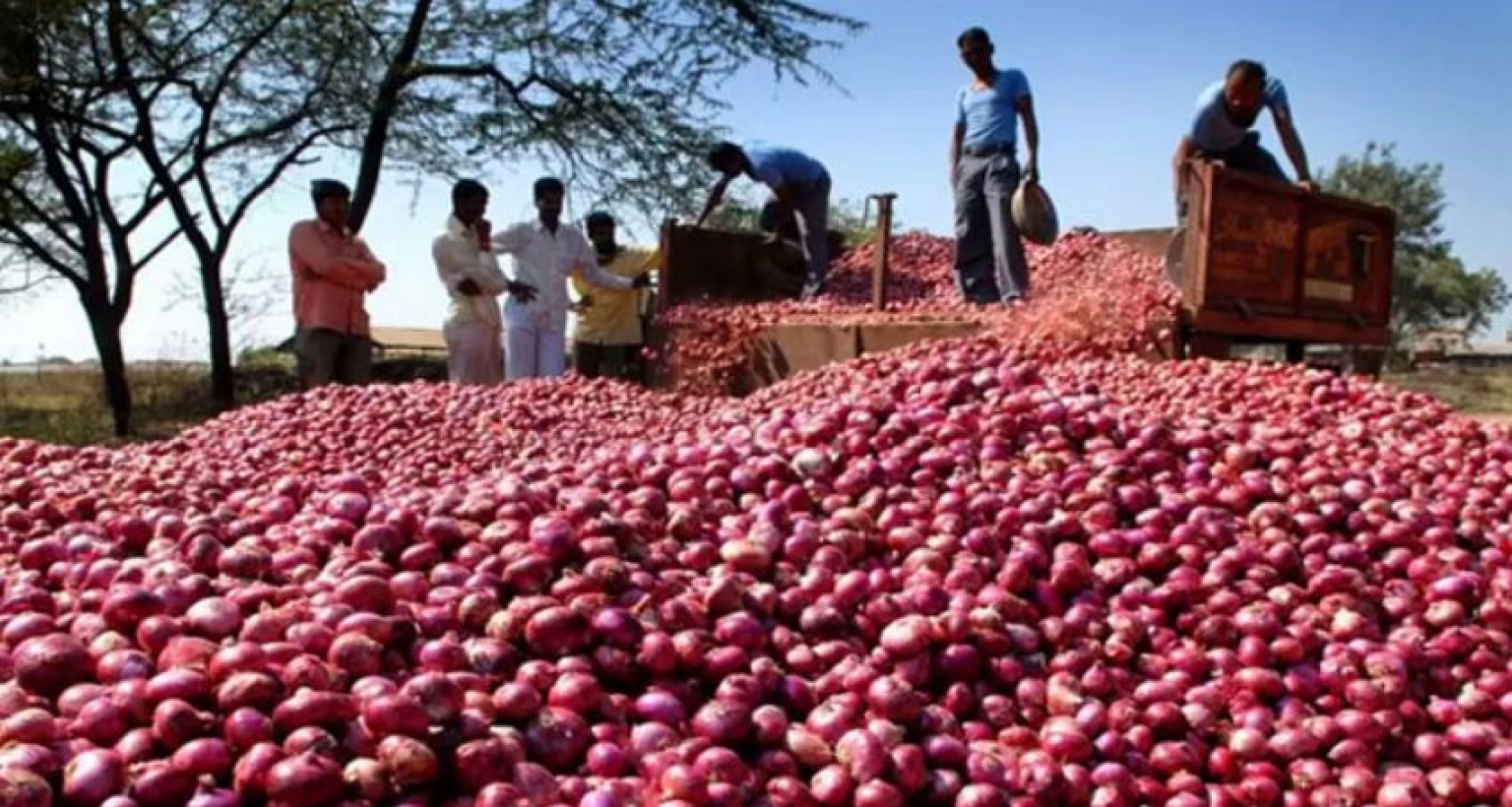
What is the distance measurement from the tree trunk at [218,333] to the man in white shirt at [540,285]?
8.61 m

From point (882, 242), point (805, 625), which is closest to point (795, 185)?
point (882, 242)

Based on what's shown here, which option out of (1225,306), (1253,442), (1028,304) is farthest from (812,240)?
(1253,442)

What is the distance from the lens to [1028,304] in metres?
6.35

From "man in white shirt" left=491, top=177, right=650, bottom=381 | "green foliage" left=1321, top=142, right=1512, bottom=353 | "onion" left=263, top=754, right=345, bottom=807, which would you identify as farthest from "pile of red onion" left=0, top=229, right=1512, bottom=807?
"green foliage" left=1321, top=142, right=1512, bottom=353

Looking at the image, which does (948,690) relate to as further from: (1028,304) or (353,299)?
(353,299)

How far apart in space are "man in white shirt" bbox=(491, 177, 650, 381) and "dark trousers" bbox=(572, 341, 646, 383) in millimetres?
474

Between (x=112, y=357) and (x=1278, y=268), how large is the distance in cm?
1278

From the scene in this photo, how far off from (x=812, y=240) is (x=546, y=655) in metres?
7.55

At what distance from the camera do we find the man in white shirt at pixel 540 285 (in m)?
7.70

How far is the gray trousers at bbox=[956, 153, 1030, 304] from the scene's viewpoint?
695 centimetres

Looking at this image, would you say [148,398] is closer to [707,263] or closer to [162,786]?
[707,263]

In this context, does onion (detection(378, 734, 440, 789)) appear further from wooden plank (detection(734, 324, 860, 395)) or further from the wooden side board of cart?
wooden plank (detection(734, 324, 860, 395))

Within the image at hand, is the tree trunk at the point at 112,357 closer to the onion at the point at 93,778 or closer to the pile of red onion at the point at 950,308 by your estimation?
the pile of red onion at the point at 950,308

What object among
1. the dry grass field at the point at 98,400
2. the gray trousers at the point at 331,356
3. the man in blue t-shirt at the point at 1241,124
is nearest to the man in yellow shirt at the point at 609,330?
the gray trousers at the point at 331,356
